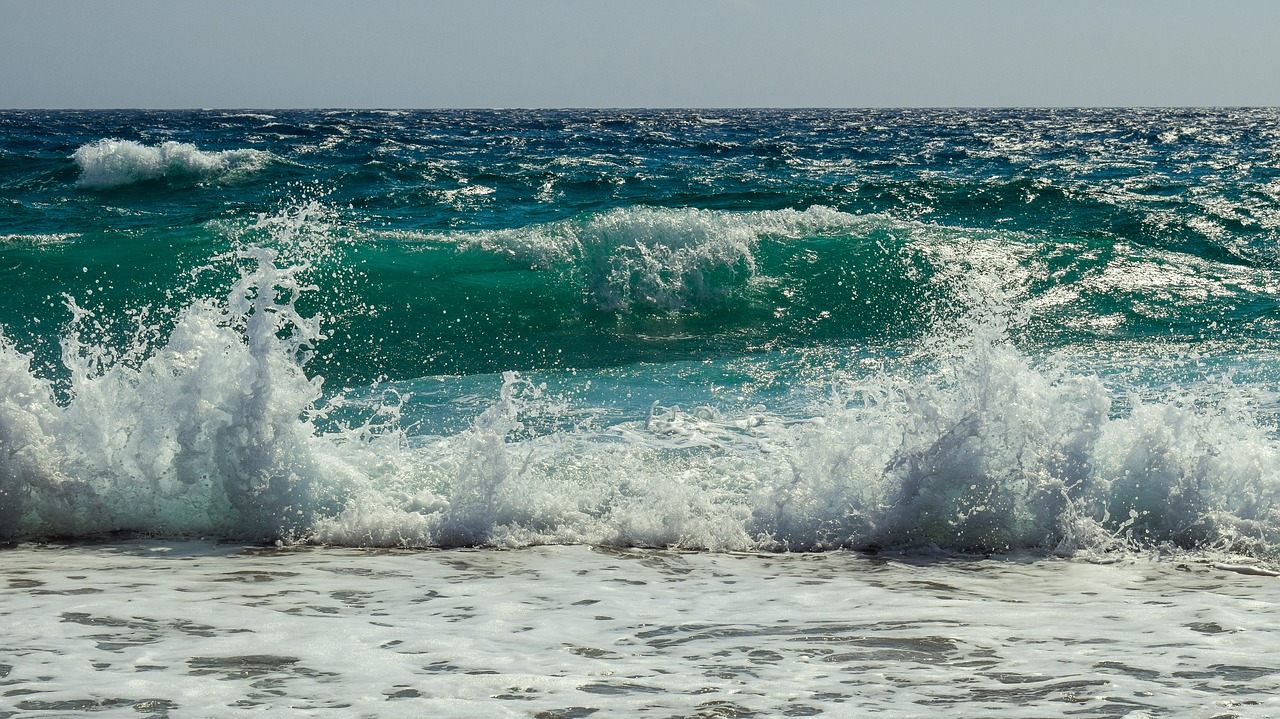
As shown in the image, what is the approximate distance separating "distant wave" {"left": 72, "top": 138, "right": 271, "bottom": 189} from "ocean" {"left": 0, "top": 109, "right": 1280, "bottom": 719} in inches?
311

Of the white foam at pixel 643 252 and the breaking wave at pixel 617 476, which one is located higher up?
the white foam at pixel 643 252

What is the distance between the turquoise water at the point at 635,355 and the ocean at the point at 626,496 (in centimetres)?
3

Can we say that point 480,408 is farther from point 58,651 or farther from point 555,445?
point 58,651

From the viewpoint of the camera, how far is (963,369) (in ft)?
17.7

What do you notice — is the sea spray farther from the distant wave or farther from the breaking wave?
the distant wave

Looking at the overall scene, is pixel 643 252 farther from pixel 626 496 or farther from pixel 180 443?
pixel 180 443

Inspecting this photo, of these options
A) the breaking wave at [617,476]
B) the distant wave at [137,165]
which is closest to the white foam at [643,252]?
the breaking wave at [617,476]

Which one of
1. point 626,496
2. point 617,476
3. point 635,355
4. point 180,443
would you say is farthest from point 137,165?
point 626,496

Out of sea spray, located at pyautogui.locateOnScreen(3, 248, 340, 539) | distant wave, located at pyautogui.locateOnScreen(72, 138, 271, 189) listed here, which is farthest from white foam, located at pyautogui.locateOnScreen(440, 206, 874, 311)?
distant wave, located at pyautogui.locateOnScreen(72, 138, 271, 189)

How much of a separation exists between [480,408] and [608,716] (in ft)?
13.9

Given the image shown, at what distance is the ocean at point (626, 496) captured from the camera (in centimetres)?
328

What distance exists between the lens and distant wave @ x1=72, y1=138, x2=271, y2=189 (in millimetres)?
18391

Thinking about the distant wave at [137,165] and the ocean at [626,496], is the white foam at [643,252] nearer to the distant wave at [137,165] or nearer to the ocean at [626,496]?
the ocean at [626,496]

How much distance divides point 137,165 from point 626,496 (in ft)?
53.0
